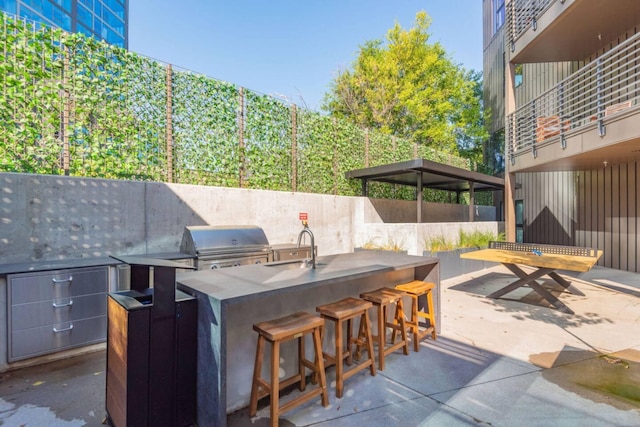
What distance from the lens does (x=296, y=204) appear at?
6.56 metres

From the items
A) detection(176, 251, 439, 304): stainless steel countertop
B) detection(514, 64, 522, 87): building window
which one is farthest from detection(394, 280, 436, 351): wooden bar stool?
detection(514, 64, 522, 87): building window

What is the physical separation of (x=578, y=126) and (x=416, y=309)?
6010 mm

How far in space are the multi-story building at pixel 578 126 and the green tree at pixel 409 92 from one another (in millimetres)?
4638

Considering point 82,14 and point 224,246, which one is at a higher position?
point 82,14

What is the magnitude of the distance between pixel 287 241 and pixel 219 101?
9.47 ft

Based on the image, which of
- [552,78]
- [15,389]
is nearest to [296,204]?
[15,389]

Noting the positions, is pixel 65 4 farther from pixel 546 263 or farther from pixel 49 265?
pixel 546 263

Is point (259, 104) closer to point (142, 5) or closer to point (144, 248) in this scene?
point (144, 248)

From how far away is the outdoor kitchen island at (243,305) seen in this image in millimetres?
1959

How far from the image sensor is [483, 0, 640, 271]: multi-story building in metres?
5.76

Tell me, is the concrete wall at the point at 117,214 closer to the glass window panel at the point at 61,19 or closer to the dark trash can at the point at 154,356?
the dark trash can at the point at 154,356

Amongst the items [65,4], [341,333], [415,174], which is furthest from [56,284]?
[65,4]

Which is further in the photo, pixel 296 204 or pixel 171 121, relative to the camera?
pixel 296 204

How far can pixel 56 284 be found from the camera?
3.13m
